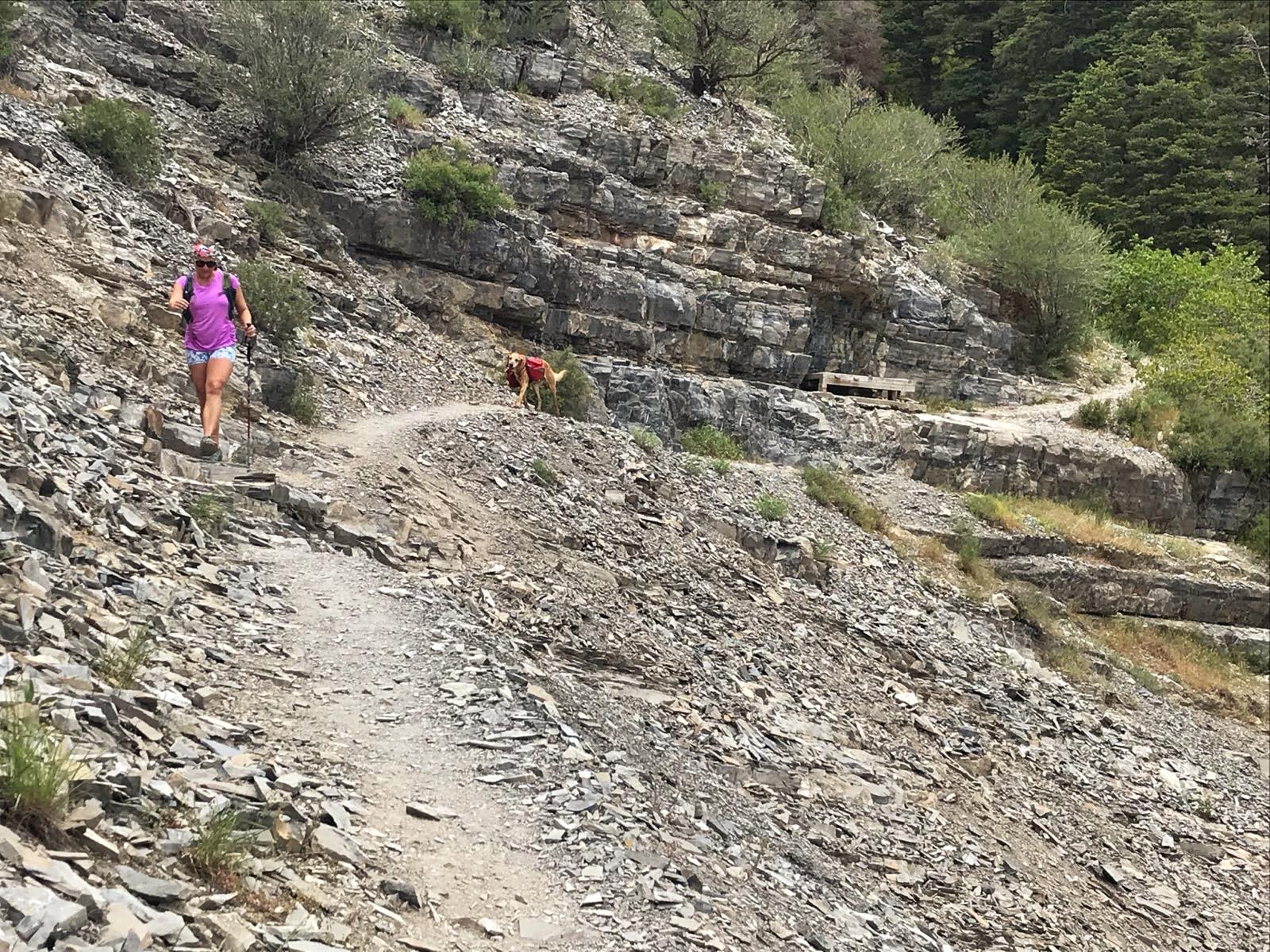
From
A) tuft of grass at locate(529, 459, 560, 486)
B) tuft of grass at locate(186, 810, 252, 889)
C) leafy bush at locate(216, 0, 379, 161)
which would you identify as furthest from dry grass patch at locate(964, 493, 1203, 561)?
tuft of grass at locate(186, 810, 252, 889)

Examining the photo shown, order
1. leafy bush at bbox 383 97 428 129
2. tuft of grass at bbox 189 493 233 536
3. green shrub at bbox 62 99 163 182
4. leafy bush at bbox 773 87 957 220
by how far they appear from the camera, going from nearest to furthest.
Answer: tuft of grass at bbox 189 493 233 536
green shrub at bbox 62 99 163 182
leafy bush at bbox 383 97 428 129
leafy bush at bbox 773 87 957 220

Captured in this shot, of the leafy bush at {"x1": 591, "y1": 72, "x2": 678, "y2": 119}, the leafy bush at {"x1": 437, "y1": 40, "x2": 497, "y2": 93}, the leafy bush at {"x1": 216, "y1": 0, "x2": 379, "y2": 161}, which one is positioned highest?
the leafy bush at {"x1": 591, "y1": 72, "x2": 678, "y2": 119}

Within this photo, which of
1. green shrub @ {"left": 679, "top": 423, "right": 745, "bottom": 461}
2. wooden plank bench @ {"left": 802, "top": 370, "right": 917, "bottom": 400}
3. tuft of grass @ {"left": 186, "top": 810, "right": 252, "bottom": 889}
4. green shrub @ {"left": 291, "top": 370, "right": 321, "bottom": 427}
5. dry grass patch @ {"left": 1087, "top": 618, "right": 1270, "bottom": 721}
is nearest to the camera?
tuft of grass @ {"left": 186, "top": 810, "right": 252, "bottom": 889}

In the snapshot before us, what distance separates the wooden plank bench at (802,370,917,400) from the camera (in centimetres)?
2570

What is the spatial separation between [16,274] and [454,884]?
8.98m

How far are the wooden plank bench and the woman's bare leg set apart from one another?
61.2ft

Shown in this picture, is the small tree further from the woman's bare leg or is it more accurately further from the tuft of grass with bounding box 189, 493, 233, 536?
the tuft of grass with bounding box 189, 493, 233, 536

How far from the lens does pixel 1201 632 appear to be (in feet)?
68.6

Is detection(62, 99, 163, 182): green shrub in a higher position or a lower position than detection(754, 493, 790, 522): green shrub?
higher

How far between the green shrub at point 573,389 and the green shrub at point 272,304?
17.3 feet

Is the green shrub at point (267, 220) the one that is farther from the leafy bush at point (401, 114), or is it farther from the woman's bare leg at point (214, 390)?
the woman's bare leg at point (214, 390)

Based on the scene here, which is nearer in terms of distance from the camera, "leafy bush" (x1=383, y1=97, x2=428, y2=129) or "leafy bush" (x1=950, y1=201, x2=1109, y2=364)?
"leafy bush" (x1=383, y1=97, x2=428, y2=129)

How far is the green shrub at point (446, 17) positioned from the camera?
27047 millimetres

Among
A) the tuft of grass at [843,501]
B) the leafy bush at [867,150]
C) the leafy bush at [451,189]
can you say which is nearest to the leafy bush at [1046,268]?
the leafy bush at [867,150]
